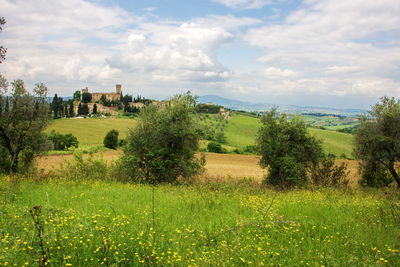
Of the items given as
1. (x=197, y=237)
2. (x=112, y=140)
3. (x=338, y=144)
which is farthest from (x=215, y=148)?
(x=197, y=237)

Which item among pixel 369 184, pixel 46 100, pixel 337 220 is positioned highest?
pixel 46 100

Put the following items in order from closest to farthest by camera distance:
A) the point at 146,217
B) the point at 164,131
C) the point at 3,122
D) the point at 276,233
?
the point at 276,233 < the point at 146,217 < the point at 3,122 < the point at 164,131

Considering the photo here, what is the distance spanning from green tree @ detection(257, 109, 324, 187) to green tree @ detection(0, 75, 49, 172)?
17.2 meters

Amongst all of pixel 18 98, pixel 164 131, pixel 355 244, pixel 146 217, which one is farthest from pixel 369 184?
pixel 18 98

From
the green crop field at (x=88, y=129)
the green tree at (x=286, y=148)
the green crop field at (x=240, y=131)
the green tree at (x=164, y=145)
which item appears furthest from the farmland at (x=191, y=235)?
the green crop field at (x=240, y=131)

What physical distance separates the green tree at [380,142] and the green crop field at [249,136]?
47050 mm

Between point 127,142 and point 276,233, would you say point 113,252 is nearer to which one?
point 276,233

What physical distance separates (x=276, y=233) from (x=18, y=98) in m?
21.1

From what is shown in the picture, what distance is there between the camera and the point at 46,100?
21.5 metres

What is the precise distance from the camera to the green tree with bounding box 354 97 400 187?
74.7ft

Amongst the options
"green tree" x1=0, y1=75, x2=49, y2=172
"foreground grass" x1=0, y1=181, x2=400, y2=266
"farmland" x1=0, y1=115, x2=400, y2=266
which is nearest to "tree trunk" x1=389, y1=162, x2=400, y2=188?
"farmland" x1=0, y1=115, x2=400, y2=266

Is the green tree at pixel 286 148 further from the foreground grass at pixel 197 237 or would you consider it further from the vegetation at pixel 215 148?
the vegetation at pixel 215 148

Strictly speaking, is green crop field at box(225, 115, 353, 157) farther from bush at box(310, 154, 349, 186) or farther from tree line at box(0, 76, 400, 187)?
bush at box(310, 154, 349, 186)

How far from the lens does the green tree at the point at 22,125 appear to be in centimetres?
1981
